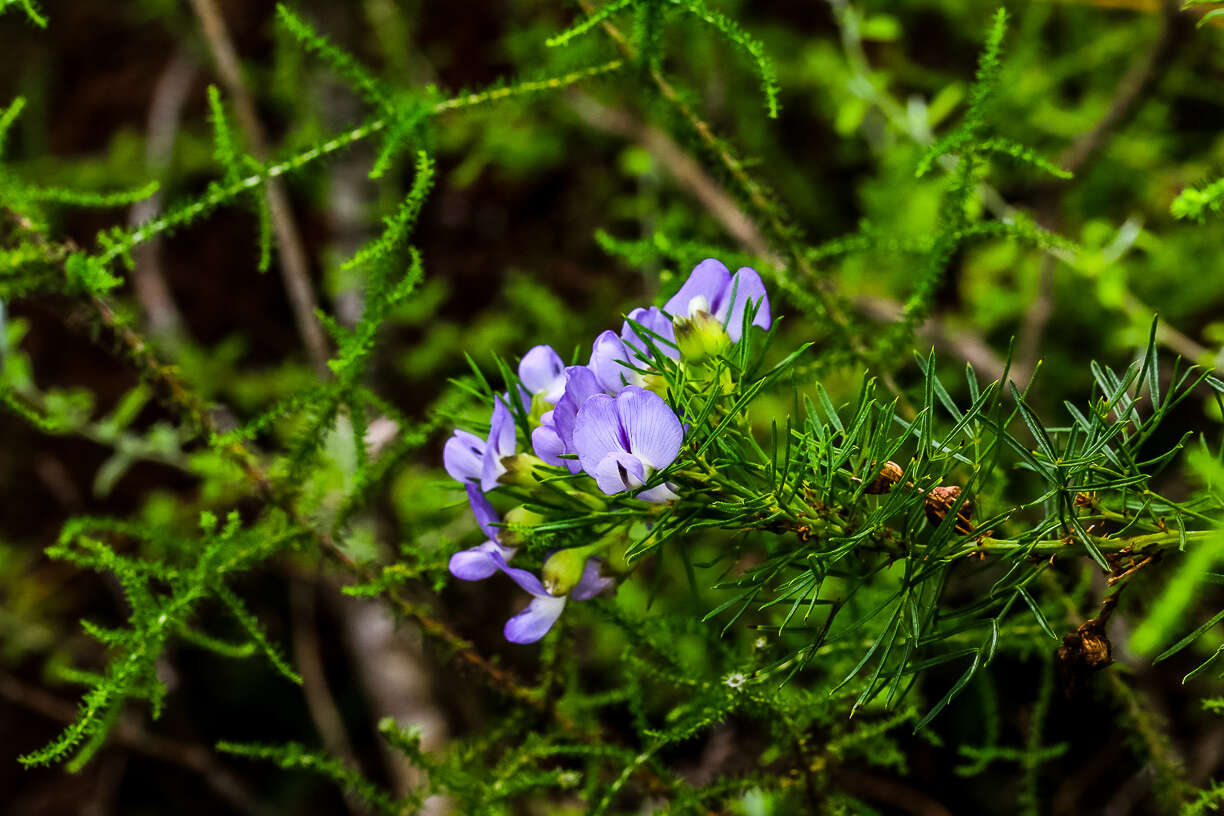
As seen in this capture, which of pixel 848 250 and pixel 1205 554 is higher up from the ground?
pixel 848 250

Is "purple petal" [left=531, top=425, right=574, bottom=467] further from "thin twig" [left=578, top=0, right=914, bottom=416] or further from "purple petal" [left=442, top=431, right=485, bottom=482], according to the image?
"thin twig" [left=578, top=0, right=914, bottom=416]

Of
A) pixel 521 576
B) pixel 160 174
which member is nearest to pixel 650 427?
pixel 521 576

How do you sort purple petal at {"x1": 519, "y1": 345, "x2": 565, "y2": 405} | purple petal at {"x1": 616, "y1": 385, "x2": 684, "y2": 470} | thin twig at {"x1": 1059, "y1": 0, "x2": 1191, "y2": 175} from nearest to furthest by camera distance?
purple petal at {"x1": 616, "y1": 385, "x2": 684, "y2": 470}
purple petal at {"x1": 519, "y1": 345, "x2": 565, "y2": 405}
thin twig at {"x1": 1059, "y1": 0, "x2": 1191, "y2": 175}

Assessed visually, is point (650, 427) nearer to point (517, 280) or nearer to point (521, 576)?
point (521, 576)

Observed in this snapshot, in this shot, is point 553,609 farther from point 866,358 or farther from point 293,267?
point 293,267

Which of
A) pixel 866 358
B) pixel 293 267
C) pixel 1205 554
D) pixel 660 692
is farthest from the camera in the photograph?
pixel 293 267

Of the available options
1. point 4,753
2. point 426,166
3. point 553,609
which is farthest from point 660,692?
point 4,753

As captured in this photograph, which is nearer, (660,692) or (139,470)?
(660,692)

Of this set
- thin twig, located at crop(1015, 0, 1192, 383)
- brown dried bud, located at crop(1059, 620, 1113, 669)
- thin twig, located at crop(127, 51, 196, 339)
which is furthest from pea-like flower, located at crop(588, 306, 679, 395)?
thin twig, located at crop(127, 51, 196, 339)
